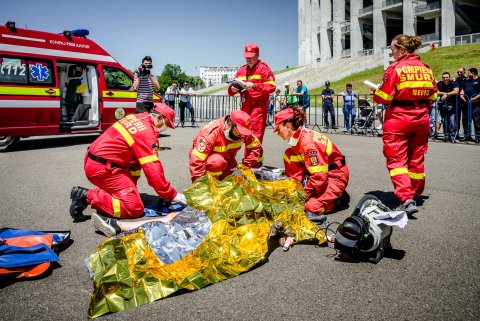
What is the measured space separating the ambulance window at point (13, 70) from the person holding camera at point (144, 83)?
8.05 ft

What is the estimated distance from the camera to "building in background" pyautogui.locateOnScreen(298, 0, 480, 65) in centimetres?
4544

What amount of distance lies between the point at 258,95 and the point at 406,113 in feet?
8.57

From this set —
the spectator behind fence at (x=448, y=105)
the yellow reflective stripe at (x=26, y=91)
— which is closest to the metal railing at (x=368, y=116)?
the spectator behind fence at (x=448, y=105)

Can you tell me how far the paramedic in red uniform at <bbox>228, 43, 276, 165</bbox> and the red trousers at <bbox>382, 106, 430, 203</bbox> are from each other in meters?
2.34

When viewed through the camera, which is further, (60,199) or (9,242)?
(60,199)

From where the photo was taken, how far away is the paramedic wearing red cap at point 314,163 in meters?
4.14

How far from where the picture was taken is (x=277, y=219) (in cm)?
351

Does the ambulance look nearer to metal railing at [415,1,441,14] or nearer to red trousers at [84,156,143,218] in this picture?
red trousers at [84,156,143,218]

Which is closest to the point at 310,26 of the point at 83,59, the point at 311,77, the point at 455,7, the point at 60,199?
the point at 311,77

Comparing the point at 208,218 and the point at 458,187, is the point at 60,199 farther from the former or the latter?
the point at 458,187

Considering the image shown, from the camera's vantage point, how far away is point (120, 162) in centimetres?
434

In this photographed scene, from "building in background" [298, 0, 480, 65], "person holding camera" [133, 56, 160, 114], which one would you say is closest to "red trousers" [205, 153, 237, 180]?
"person holding camera" [133, 56, 160, 114]

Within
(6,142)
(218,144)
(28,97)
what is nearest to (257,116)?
(218,144)

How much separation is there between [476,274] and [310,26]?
68647mm
